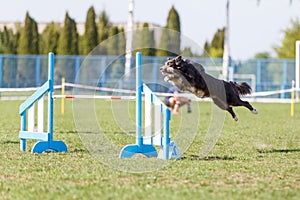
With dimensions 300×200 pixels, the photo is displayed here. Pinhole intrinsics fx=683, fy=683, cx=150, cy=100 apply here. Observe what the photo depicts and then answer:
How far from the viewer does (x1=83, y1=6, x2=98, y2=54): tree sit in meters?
39.8

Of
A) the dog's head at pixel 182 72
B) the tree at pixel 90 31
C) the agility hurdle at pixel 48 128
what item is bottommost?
the agility hurdle at pixel 48 128

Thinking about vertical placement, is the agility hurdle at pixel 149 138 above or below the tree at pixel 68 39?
below

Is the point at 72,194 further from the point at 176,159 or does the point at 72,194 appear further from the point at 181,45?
the point at 181,45

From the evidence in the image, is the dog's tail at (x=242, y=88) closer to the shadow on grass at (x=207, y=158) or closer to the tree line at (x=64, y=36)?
the shadow on grass at (x=207, y=158)

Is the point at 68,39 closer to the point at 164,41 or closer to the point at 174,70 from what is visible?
the point at 164,41

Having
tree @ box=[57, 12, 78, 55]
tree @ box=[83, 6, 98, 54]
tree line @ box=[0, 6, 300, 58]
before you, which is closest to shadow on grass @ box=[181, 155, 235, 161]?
tree line @ box=[0, 6, 300, 58]

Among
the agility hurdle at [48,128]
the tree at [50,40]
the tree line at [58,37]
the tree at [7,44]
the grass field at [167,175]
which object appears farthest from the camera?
the tree at [50,40]

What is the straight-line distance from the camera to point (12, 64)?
34.7 metres

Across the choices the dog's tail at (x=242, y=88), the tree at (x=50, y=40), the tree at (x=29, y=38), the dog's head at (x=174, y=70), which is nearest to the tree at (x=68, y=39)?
the tree at (x=50, y=40)

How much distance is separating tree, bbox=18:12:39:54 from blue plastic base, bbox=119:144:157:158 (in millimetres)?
29662

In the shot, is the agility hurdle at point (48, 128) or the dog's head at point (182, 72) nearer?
the dog's head at point (182, 72)

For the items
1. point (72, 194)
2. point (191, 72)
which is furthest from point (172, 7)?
point (72, 194)

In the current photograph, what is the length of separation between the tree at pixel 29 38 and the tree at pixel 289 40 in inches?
669

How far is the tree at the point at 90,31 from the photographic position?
39.8m
